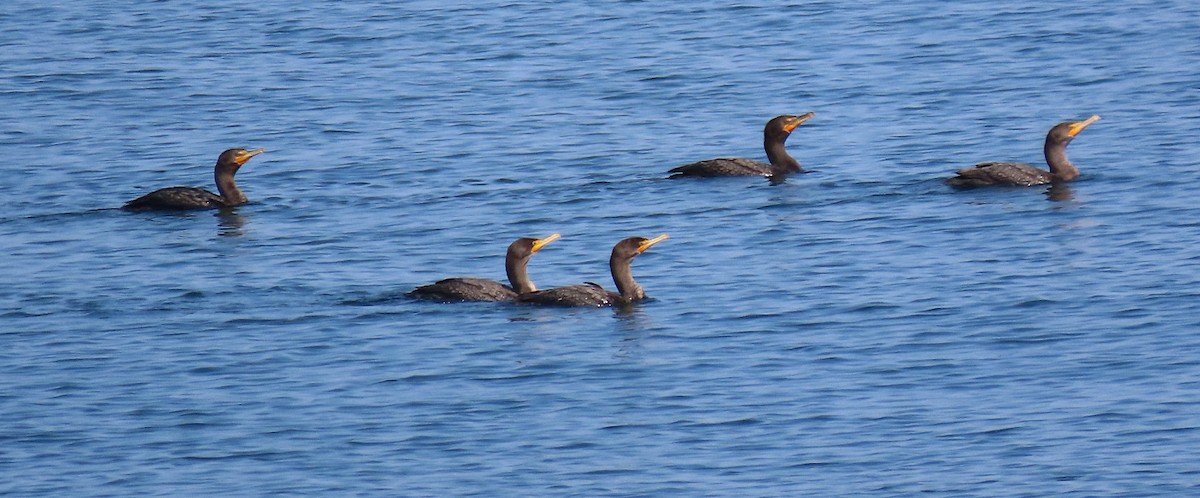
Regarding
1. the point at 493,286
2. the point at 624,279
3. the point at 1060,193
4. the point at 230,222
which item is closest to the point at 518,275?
the point at 493,286

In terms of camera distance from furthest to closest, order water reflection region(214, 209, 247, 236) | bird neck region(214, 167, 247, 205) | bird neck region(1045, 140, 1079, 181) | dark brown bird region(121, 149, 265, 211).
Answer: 1. bird neck region(214, 167, 247, 205)
2. dark brown bird region(121, 149, 265, 211)
3. bird neck region(1045, 140, 1079, 181)
4. water reflection region(214, 209, 247, 236)

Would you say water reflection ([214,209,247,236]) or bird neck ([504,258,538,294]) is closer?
bird neck ([504,258,538,294])

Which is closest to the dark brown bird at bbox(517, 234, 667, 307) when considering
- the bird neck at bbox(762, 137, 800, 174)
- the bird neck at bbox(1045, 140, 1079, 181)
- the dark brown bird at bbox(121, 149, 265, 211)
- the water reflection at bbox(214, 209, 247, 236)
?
the water reflection at bbox(214, 209, 247, 236)

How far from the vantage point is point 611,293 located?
1984 cm

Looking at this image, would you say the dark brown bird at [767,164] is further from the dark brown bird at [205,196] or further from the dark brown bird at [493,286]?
the dark brown bird at [493,286]

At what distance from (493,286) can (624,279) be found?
1084 millimetres

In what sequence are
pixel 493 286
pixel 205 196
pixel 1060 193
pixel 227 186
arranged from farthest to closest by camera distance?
pixel 227 186 → pixel 205 196 → pixel 1060 193 → pixel 493 286

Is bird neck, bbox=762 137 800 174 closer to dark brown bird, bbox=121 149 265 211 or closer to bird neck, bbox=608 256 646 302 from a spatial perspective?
dark brown bird, bbox=121 149 265 211

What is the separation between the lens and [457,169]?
89.0 feet

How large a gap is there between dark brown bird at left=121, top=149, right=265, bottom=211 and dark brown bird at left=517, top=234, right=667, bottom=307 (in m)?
6.15

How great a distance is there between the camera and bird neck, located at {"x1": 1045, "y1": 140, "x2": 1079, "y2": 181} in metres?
24.2

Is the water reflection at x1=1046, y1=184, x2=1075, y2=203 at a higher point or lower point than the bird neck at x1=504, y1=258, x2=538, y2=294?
lower

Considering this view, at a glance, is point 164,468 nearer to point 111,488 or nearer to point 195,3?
point 111,488

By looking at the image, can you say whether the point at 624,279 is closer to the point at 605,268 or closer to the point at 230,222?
the point at 605,268
